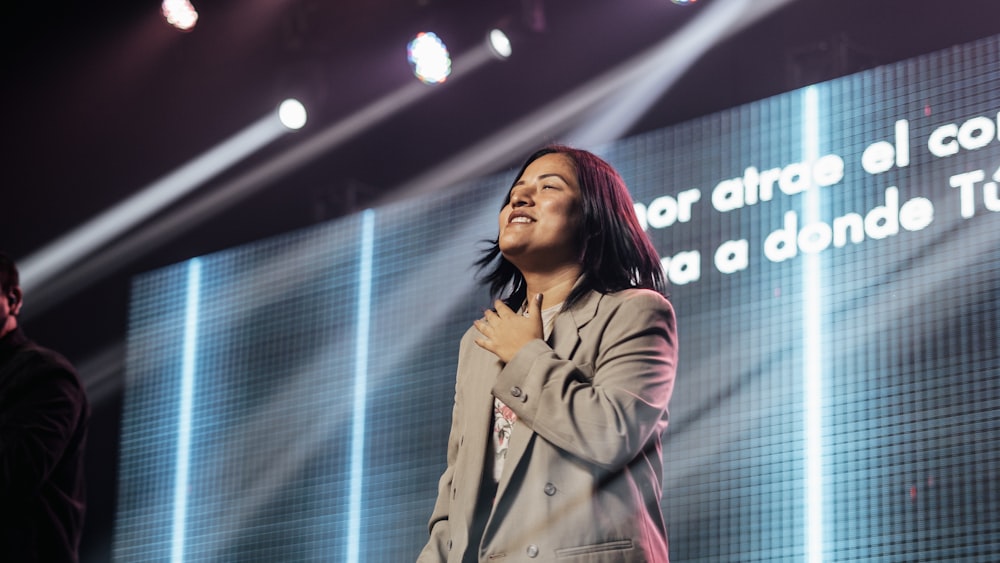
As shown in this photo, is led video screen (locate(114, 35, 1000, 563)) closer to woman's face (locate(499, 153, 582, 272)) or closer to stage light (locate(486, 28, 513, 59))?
stage light (locate(486, 28, 513, 59))

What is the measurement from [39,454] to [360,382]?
229 centimetres

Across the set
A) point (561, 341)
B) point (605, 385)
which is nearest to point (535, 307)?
point (561, 341)

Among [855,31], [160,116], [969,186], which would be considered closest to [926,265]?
[969,186]

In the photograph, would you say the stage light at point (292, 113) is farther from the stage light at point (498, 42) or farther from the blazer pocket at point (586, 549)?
the blazer pocket at point (586, 549)

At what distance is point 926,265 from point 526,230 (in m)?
2.03

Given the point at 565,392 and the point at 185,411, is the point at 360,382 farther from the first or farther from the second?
the point at 565,392

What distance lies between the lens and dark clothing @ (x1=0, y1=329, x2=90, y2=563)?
108 inches

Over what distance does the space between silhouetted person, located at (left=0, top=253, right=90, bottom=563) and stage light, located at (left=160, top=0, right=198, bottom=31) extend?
9.39 ft

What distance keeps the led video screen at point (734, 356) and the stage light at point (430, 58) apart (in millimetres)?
548

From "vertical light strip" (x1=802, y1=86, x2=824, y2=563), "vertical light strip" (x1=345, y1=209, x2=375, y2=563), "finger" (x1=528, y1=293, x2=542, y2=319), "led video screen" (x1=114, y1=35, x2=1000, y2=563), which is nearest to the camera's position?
"finger" (x1=528, y1=293, x2=542, y2=319)

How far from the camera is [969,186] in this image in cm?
376

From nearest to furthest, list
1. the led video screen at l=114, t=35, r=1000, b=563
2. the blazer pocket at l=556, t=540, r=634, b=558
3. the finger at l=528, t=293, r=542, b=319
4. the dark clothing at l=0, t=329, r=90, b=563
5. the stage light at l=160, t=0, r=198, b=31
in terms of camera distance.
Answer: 1. the blazer pocket at l=556, t=540, r=634, b=558
2. the finger at l=528, t=293, r=542, b=319
3. the dark clothing at l=0, t=329, r=90, b=563
4. the led video screen at l=114, t=35, r=1000, b=563
5. the stage light at l=160, t=0, r=198, b=31

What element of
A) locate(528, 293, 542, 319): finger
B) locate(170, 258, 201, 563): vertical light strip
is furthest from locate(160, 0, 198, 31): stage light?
locate(528, 293, 542, 319): finger

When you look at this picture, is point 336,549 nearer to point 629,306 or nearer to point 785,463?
point 785,463
